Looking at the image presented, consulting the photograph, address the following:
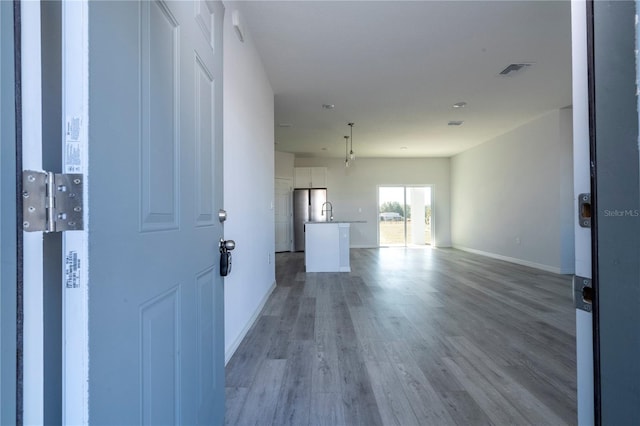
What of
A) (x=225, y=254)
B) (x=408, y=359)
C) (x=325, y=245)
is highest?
(x=225, y=254)

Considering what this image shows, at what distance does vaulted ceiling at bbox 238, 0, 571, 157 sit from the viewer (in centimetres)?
285

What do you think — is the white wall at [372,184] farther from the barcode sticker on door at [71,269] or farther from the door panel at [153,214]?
the barcode sticker on door at [71,269]

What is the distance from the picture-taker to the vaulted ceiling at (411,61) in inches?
112

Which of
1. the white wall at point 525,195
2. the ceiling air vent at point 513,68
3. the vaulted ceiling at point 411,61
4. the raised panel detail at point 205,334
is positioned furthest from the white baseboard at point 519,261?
the raised panel detail at point 205,334

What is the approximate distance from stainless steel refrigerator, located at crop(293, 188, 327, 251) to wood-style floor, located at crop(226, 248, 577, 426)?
192 inches

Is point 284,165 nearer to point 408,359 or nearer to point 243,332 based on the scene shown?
point 243,332

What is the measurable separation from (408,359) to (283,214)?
717cm

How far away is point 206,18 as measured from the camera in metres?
1.25

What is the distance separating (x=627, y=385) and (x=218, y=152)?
1.39 meters

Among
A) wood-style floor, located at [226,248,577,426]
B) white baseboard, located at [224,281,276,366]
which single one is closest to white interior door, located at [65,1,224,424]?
wood-style floor, located at [226,248,577,426]

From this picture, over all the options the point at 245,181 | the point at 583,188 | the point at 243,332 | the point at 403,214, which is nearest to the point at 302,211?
the point at 403,214

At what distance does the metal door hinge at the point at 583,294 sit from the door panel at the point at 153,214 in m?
0.90

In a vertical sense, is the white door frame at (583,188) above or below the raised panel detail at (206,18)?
below

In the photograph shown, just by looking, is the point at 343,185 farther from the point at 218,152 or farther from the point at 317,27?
the point at 218,152
